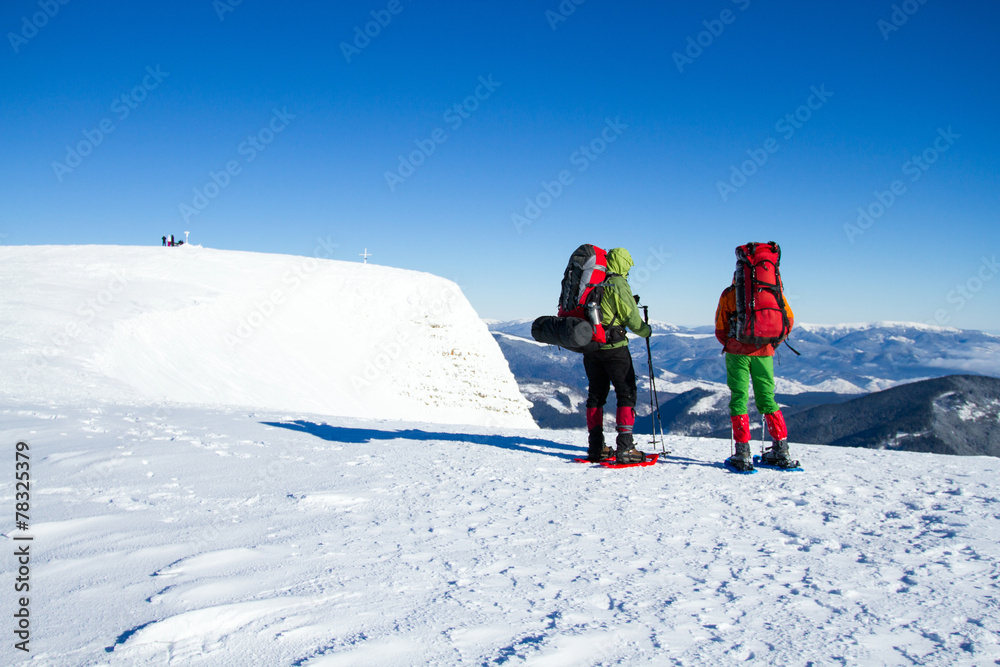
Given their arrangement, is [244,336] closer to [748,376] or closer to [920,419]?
[748,376]

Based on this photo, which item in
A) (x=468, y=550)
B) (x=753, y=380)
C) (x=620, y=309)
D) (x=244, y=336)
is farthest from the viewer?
(x=244, y=336)

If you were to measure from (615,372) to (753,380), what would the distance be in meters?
1.89

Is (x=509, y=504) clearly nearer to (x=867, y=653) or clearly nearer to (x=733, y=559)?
(x=733, y=559)

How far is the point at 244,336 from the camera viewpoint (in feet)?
83.0

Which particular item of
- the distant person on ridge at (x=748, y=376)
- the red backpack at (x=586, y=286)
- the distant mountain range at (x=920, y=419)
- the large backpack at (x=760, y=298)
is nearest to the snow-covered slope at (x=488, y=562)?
the distant person on ridge at (x=748, y=376)

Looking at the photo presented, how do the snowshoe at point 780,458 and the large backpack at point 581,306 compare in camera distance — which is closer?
the large backpack at point 581,306

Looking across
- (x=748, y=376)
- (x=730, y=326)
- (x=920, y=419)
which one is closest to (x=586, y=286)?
(x=730, y=326)

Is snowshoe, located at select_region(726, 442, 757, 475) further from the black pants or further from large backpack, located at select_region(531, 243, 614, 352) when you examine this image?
large backpack, located at select_region(531, 243, 614, 352)

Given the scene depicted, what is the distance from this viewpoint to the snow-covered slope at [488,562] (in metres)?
2.41

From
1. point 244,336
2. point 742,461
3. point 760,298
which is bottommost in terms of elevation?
A: point 742,461

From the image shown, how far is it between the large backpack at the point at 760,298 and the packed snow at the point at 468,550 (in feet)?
5.88

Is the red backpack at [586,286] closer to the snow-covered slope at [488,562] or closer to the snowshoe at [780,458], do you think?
the snow-covered slope at [488,562]

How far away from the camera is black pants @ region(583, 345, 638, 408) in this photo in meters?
6.88

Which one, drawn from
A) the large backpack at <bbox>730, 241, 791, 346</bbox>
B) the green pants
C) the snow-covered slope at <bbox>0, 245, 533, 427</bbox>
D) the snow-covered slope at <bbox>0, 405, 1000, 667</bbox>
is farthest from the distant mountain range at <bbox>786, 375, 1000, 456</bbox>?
the snow-covered slope at <bbox>0, 405, 1000, 667</bbox>
